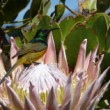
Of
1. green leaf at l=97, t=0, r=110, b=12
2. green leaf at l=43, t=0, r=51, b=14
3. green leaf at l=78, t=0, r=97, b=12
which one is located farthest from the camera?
green leaf at l=43, t=0, r=51, b=14

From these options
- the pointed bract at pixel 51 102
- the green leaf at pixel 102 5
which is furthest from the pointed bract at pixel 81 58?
the green leaf at pixel 102 5

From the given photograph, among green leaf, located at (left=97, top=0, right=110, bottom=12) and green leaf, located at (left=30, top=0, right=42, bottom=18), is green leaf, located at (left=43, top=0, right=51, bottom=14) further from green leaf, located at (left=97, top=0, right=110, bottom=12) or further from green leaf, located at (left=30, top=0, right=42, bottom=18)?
green leaf, located at (left=97, top=0, right=110, bottom=12)

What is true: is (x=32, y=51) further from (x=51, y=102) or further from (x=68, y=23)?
(x=51, y=102)

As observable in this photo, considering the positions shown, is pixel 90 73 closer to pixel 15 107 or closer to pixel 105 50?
pixel 105 50

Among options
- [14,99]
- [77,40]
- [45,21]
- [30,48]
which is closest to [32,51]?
[30,48]

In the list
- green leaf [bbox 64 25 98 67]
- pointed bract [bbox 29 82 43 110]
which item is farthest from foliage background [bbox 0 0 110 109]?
pointed bract [bbox 29 82 43 110]

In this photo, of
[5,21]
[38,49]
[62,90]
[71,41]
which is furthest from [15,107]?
[5,21]
